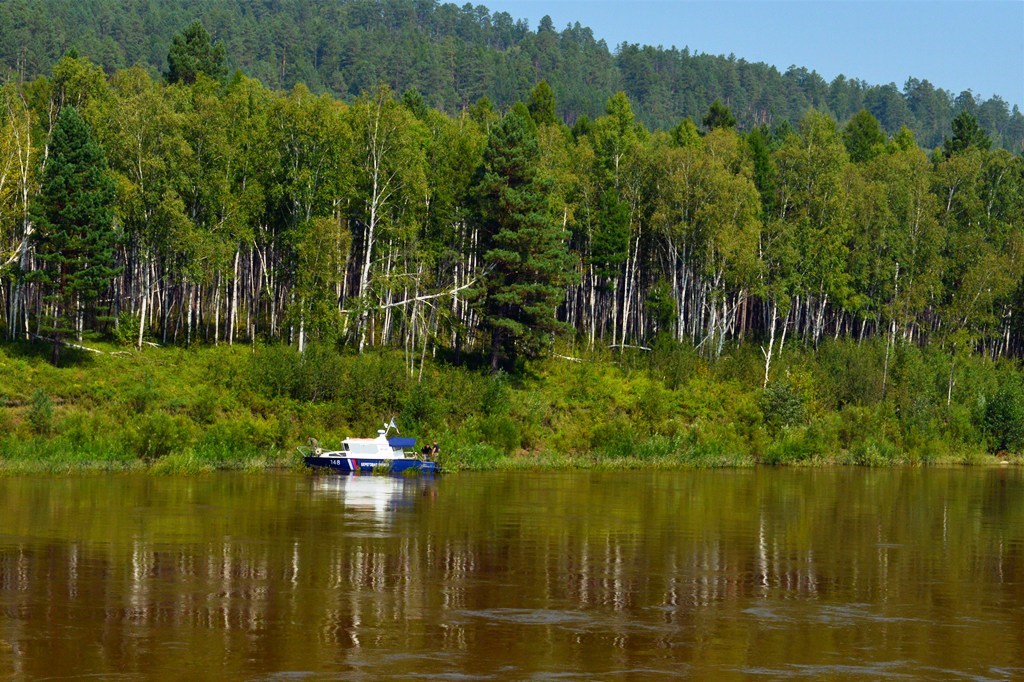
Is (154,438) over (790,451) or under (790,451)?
over

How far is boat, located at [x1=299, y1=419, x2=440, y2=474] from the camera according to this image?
59344mm

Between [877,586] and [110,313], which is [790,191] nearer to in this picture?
[110,313]

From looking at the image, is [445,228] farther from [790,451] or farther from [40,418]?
[40,418]

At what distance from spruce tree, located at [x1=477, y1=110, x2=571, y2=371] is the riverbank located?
122 inches

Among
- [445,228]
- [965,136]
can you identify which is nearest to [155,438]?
[445,228]

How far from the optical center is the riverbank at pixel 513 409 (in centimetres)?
5959

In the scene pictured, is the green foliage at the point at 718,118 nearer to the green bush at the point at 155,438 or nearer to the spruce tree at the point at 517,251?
the spruce tree at the point at 517,251

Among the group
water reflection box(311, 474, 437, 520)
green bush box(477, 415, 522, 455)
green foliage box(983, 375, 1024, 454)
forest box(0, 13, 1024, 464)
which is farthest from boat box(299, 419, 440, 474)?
green foliage box(983, 375, 1024, 454)

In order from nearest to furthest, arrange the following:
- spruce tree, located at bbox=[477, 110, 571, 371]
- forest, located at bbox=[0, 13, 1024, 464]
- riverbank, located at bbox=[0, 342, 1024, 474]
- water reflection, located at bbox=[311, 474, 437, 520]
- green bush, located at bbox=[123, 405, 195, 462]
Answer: water reflection, located at bbox=[311, 474, 437, 520] → green bush, located at bbox=[123, 405, 195, 462] → riverbank, located at bbox=[0, 342, 1024, 474] → forest, located at bbox=[0, 13, 1024, 464] → spruce tree, located at bbox=[477, 110, 571, 371]

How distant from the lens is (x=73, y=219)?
67.8 m

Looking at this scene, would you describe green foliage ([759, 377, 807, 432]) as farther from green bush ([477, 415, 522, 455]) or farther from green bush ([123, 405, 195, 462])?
green bush ([123, 405, 195, 462])

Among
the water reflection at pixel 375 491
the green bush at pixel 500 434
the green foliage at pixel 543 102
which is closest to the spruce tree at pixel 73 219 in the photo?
the water reflection at pixel 375 491

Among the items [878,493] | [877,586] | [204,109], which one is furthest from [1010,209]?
[877,586]

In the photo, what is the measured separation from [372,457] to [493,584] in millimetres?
29695
